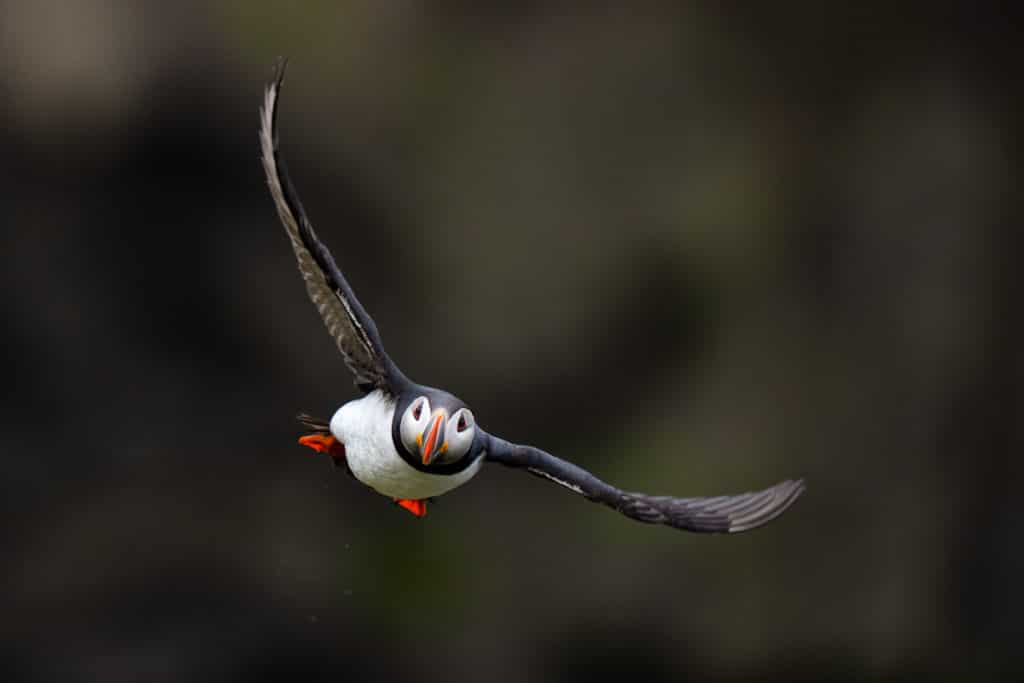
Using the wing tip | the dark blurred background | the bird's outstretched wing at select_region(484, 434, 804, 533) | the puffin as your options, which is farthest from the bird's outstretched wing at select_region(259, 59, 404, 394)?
the dark blurred background

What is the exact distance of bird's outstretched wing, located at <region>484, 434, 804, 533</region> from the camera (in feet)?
11.2

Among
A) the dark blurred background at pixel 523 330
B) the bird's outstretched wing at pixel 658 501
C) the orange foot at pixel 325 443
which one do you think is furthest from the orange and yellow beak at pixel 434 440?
the dark blurred background at pixel 523 330

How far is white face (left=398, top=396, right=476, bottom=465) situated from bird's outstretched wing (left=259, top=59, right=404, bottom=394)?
0.19m

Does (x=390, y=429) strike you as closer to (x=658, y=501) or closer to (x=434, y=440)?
(x=434, y=440)

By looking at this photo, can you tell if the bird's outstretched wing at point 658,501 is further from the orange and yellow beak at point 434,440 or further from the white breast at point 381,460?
the orange and yellow beak at point 434,440

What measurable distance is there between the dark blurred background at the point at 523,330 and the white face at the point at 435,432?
3021 millimetres

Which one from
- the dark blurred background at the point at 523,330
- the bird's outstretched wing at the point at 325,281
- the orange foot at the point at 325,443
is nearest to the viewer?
the bird's outstretched wing at the point at 325,281

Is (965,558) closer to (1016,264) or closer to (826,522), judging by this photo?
(826,522)

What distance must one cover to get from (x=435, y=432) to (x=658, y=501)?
0.99 m

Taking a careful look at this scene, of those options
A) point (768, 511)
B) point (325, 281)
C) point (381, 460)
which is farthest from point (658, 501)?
point (325, 281)

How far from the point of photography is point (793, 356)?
6.66 m

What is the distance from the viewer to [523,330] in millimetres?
6324

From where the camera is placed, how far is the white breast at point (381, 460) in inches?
127

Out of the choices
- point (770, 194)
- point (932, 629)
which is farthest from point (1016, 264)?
point (932, 629)
